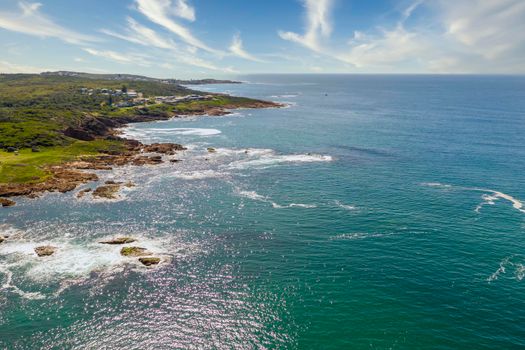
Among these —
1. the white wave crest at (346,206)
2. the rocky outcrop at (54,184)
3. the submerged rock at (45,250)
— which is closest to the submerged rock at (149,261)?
the submerged rock at (45,250)

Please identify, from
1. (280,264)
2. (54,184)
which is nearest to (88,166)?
Answer: (54,184)

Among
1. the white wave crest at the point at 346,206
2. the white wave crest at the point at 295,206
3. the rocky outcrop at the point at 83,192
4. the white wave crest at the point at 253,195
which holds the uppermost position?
the white wave crest at the point at 346,206

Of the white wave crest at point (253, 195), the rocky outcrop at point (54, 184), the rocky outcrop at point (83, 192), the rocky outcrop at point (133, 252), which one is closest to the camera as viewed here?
the rocky outcrop at point (133, 252)

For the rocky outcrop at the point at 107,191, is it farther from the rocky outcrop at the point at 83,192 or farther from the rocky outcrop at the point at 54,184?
the rocky outcrop at the point at 54,184

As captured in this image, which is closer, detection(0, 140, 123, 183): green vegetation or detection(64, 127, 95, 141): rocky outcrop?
detection(0, 140, 123, 183): green vegetation

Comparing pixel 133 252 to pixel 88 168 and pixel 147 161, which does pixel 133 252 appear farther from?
pixel 147 161

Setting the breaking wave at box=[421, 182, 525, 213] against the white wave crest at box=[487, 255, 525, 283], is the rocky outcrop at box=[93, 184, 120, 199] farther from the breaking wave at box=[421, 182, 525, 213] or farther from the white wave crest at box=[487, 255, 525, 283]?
the breaking wave at box=[421, 182, 525, 213]

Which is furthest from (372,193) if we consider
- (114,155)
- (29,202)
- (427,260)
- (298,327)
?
(114,155)

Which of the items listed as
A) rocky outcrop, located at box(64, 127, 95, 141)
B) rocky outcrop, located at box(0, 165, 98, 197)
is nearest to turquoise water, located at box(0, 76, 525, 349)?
rocky outcrop, located at box(0, 165, 98, 197)
